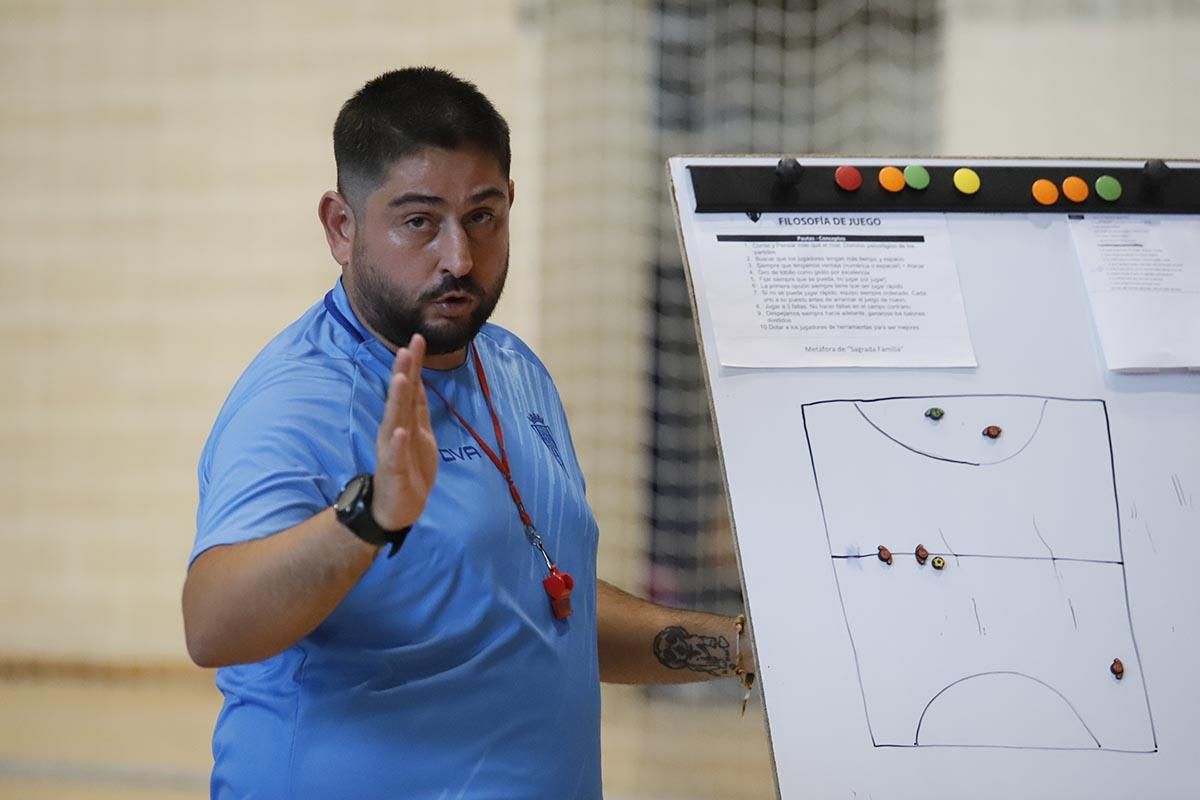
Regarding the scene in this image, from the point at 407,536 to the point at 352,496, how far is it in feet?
0.52

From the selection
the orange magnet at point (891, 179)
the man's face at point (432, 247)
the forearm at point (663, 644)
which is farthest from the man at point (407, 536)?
the orange magnet at point (891, 179)

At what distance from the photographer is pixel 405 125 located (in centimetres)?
128

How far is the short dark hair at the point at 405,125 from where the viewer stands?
1.28 metres

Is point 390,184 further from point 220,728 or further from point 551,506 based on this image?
point 220,728

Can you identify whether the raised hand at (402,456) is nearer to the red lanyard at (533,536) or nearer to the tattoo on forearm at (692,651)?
the red lanyard at (533,536)

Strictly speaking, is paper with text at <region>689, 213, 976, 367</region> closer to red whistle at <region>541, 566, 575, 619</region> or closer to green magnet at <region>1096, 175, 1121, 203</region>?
green magnet at <region>1096, 175, 1121, 203</region>

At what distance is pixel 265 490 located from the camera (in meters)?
1.11

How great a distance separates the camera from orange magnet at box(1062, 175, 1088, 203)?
1.55 m

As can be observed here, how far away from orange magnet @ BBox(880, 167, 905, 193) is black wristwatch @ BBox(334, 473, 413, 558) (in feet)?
2.48

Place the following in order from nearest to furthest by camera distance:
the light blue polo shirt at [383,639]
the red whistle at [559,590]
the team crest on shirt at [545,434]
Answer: the light blue polo shirt at [383,639]
the red whistle at [559,590]
the team crest on shirt at [545,434]

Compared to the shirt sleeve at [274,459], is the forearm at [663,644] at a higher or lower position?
lower

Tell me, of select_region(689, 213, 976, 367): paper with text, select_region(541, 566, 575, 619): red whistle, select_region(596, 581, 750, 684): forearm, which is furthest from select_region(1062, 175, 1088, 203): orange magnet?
select_region(541, 566, 575, 619): red whistle

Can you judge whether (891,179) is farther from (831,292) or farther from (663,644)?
(663,644)

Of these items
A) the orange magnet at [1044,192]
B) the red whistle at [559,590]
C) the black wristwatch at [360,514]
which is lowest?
the red whistle at [559,590]
